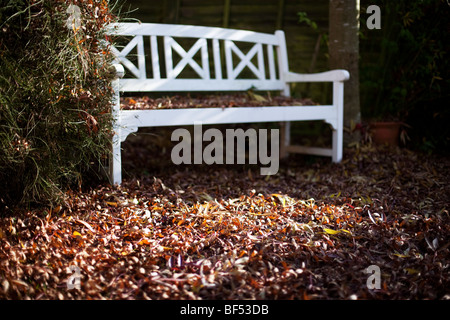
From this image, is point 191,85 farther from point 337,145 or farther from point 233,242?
point 233,242

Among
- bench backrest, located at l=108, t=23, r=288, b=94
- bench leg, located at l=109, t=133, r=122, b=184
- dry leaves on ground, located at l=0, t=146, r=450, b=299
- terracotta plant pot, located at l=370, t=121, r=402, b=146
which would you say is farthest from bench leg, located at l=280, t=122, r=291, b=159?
bench leg, located at l=109, t=133, r=122, b=184

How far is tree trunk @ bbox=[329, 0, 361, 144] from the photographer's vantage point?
3797 mm

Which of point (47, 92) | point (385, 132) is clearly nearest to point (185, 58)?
point (47, 92)

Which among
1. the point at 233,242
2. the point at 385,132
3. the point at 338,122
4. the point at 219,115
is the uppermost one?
the point at 219,115

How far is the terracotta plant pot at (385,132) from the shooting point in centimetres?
407

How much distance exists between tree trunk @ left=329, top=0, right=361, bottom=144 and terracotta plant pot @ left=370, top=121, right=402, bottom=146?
0.19 meters

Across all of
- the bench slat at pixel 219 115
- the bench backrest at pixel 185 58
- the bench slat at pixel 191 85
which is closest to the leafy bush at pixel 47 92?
the bench slat at pixel 219 115

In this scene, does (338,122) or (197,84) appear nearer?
(197,84)

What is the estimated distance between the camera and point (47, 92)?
2211 millimetres

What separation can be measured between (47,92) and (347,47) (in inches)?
100

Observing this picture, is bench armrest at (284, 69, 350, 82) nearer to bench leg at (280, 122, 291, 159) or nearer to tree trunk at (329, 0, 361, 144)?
tree trunk at (329, 0, 361, 144)

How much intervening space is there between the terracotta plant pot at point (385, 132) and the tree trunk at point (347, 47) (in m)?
0.19

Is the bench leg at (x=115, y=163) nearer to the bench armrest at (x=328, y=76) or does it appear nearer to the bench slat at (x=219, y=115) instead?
the bench slat at (x=219, y=115)
